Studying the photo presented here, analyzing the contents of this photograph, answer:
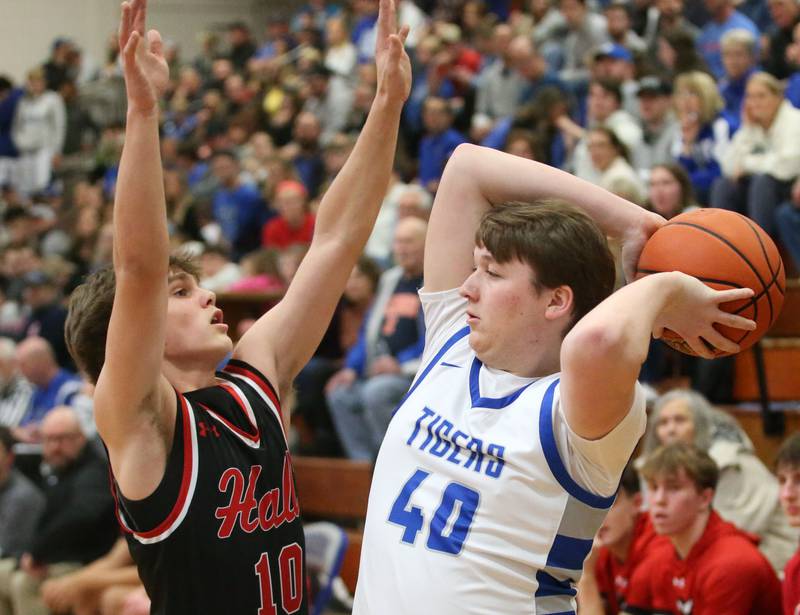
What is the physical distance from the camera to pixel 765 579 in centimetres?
423

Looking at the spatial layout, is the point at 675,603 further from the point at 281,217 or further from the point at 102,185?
the point at 102,185

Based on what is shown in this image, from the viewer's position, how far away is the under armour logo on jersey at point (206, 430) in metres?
2.67

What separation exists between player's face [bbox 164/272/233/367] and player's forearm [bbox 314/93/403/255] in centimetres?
41

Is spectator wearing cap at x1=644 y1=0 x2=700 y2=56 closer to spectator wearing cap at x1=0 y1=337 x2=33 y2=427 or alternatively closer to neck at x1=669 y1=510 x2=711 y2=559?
spectator wearing cap at x1=0 y1=337 x2=33 y2=427

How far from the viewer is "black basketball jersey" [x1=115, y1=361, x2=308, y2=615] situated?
260 centimetres

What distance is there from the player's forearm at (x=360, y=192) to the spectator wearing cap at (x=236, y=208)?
8106mm

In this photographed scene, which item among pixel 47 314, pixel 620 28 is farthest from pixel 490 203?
pixel 620 28

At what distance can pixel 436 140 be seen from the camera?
10484 mm

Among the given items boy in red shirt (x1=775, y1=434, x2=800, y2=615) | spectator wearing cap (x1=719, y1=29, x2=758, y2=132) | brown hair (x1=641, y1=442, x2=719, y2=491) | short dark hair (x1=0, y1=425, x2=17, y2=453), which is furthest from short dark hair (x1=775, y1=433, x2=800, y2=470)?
spectator wearing cap (x1=719, y1=29, x2=758, y2=132)

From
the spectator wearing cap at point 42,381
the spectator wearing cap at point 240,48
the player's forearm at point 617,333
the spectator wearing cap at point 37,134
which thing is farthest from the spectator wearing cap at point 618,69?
the spectator wearing cap at point 37,134

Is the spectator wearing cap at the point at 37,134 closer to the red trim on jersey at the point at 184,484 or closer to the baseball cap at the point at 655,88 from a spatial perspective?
the baseball cap at the point at 655,88

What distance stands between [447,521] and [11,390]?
7536 mm

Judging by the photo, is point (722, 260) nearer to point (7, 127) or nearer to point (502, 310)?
point (502, 310)

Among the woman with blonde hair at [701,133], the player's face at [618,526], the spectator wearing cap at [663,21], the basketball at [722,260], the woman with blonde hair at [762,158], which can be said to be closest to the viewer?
the basketball at [722,260]
